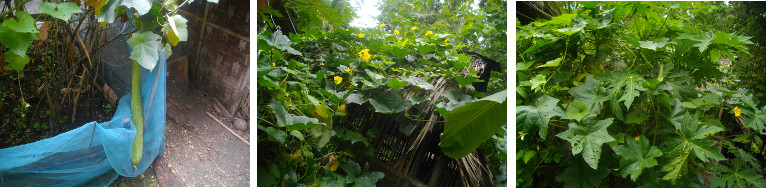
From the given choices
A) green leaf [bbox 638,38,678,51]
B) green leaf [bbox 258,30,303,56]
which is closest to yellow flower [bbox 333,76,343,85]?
green leaf [bbox 258,30,303,56]

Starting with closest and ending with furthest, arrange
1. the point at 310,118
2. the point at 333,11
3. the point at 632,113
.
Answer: the point at 310,118 < the point at 333,11 < the point at 632,113

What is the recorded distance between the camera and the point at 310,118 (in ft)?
3.13

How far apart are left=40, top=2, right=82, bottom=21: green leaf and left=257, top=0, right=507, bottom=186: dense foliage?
50cm

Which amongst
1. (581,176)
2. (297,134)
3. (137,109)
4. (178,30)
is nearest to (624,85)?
(581,176)

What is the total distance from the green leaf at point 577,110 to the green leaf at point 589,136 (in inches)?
0.6

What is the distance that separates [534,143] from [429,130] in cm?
44

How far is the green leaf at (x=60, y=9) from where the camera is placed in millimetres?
1088

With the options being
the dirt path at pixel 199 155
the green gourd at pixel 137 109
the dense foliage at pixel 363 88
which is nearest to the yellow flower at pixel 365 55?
the dense foliage at pixel 363 88

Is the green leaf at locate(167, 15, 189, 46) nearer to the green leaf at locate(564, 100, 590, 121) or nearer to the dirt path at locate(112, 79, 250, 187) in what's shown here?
the dirt path at locate(112, 79, 250, 187)

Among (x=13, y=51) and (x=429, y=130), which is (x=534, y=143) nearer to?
(x=429, y=130)

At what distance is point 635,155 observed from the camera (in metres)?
1.14

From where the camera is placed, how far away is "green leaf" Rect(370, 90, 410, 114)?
3.33ft

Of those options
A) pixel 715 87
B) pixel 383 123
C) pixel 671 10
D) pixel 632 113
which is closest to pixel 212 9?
pixel 383 123

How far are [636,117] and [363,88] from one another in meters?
0.75
